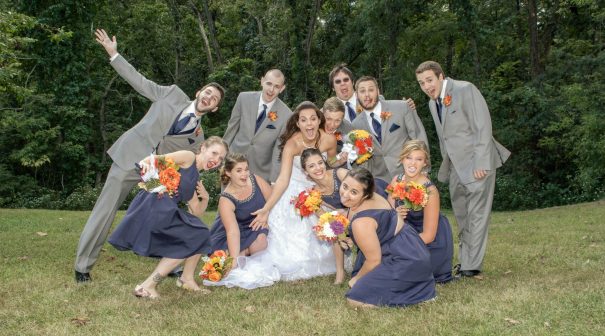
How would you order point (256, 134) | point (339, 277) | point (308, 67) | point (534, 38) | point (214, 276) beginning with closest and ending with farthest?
1. point (214, 276)
2. point (339, 277)
3. point (256, 134)
4. point (534, 38)
5. point (308, 67)

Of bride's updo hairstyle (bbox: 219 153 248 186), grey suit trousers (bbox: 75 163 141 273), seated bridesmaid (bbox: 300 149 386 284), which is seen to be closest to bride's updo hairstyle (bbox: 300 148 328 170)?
seated bridesmaid (bbox: 300 149 386 284)

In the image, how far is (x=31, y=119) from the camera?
2208 centimetres

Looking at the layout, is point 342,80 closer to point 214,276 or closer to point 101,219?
point 214,276

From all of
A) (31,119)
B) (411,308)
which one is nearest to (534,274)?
(411,308)

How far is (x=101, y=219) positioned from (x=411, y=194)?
11.8 ft

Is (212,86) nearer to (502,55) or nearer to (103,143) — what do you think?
(103,143)

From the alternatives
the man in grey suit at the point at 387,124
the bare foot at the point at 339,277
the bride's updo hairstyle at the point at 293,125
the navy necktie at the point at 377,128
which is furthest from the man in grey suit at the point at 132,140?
the bare foot at the point at 339,277

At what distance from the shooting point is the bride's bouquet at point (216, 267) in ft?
21.2

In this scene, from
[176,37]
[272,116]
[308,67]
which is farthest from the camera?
[176,37]

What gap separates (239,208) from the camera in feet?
24.4

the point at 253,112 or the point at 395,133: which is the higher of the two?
the point at 253,112

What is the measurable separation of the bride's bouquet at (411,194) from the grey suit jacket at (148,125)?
2.41 m

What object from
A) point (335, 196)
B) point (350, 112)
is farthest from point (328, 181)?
point (350, 112)

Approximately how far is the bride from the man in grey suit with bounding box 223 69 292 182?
1.34 feet
